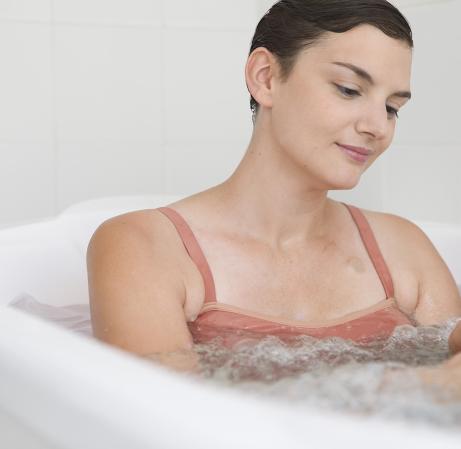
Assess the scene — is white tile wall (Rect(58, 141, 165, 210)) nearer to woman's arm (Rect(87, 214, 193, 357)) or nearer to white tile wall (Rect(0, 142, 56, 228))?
white tile wall (Rect(0, 142, 56, 228))

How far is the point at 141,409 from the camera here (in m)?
0.72

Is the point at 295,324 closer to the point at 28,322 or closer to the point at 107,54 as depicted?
the point at 28,322

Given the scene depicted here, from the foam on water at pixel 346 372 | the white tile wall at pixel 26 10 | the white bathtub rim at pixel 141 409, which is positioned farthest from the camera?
the white tile wall at pixel 26 10

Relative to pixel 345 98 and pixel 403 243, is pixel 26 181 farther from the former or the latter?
pixel 345 98

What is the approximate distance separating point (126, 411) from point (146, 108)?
2166 millimetres

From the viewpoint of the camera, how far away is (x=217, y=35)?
2930 millimetres

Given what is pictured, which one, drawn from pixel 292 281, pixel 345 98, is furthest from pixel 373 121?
pixel 292 281

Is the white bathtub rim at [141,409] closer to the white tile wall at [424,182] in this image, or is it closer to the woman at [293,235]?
the woman at [293,235]

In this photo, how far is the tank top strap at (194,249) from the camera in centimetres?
139

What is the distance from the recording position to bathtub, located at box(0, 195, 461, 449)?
0.63m

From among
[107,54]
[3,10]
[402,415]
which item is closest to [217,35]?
[107,54]

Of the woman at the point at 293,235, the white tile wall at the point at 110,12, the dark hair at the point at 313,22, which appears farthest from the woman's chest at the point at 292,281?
the white tile wall at the point at 110,12

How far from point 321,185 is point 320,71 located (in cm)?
18

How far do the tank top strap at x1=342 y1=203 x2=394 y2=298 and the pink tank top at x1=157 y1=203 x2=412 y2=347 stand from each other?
0.14 feet
